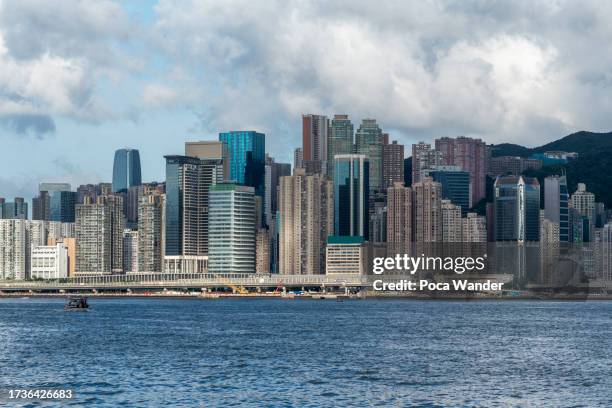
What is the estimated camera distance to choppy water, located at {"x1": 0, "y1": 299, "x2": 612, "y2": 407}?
248 feet

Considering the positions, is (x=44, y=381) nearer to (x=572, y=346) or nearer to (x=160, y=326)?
(x=572, y=346)

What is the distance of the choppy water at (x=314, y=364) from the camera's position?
7550 cm

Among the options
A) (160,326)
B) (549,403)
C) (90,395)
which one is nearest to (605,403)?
(549,403)

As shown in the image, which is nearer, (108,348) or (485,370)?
(485,370)

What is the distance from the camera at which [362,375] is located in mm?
86188

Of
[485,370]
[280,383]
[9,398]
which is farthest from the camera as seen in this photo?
[485,370]

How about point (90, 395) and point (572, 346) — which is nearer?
point (90, 395)

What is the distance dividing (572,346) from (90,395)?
188 feet

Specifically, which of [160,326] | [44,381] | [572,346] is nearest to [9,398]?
[44,381]

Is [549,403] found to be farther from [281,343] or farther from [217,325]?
[217,325]

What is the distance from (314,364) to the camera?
94000 mm

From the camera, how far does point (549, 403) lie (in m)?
73.2

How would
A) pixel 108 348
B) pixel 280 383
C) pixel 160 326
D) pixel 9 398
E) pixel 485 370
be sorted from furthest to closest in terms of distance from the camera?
pixel 160 326
pixel 108 348
pixel 485 370
pixel 280 383
pixel 9 398

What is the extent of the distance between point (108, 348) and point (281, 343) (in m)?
17.4
